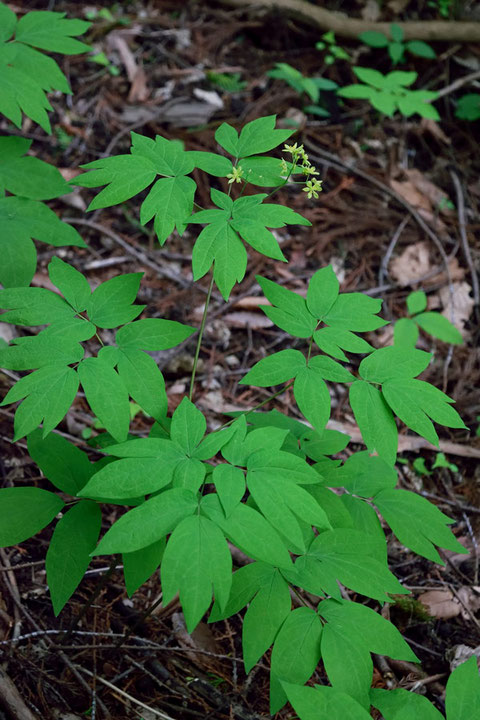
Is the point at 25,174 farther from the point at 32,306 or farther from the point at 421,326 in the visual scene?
the point at 421,326

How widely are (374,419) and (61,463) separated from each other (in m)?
0.94

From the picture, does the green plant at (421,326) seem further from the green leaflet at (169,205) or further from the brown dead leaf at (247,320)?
the green leaflet at (169,205)

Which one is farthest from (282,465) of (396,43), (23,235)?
(396,43)

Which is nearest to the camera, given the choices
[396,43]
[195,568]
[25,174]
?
[195,568]

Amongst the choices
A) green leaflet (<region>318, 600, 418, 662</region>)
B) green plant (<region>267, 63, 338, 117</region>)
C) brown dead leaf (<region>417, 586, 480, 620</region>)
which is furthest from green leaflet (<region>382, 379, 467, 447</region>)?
green plant (<region>267, 63, 338, 117</region>)

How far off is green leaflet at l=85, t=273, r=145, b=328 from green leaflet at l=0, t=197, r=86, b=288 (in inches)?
19.2

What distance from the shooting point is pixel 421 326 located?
Answer: 3.28m

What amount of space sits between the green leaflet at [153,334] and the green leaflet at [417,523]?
804 mm

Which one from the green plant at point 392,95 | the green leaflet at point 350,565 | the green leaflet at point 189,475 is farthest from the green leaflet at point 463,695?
A: the green plant at point 392,95

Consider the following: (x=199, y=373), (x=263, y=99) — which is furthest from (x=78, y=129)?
(x=199, y=373)

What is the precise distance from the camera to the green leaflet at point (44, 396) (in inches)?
56.9

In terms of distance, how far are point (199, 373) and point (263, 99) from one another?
7.87 feet

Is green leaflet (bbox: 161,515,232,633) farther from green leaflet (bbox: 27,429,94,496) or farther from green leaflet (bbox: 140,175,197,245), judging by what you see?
green leaflet (bbox: 140,175,197,245)

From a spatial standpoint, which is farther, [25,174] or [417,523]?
[25,174]
